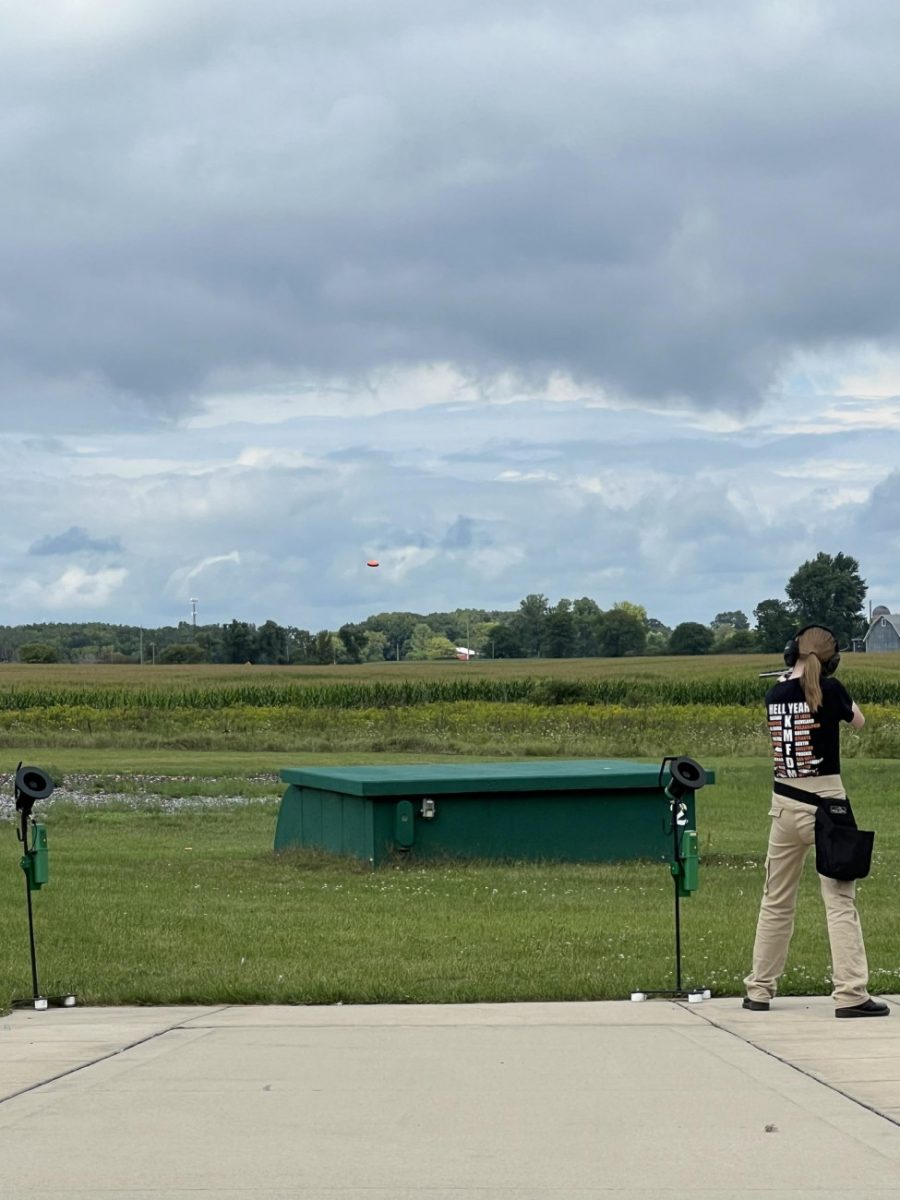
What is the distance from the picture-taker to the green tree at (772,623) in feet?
341

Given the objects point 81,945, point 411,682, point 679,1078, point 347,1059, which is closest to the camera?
point 679,1078

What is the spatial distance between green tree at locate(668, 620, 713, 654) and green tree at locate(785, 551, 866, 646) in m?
16.1

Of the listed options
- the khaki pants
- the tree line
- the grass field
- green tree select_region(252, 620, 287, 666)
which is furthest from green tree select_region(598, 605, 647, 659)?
the khaki pants

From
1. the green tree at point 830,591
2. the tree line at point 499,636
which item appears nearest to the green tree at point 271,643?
the tree line at point 499,636

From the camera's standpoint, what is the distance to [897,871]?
663 inches

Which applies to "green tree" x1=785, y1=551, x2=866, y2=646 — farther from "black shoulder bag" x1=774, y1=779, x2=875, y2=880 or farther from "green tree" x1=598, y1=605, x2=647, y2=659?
"black shoulder bag" x1=774, y1=779, x2=875, y2=880

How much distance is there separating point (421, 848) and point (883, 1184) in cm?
1195

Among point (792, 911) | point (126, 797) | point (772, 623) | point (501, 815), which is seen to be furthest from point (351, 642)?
point (792, 911)

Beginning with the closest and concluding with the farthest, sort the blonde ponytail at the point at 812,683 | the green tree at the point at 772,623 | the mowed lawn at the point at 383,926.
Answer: the blonde ponytail at the point at 812,683 → the mowed lawn at the point at 383,926 → the green tree at the point at 772,623

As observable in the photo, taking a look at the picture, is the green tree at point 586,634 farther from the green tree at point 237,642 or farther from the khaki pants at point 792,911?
the khaki pants at point 792,911

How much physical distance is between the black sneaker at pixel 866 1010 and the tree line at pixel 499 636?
89.4 metres

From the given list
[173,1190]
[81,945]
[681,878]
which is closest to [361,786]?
[81,945]

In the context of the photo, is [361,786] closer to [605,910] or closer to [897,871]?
→ [605,910]

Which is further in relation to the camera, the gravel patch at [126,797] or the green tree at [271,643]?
the green tree at [271,643]
